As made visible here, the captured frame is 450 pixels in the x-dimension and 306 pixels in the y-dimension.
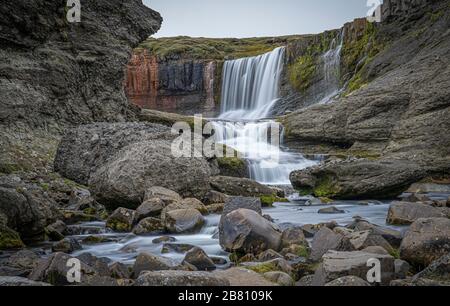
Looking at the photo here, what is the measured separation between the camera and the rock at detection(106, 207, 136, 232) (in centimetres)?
848

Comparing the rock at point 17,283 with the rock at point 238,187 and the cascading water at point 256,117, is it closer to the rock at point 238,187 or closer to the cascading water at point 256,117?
the rock at point 238,187

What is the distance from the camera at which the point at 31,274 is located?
5188 millimetres

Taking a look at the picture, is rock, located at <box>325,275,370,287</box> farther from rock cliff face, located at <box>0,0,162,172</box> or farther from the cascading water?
the cascading water

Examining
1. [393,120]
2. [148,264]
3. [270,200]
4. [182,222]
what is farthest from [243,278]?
[393,120]

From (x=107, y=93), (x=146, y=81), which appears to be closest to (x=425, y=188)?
(x=107, y=93)

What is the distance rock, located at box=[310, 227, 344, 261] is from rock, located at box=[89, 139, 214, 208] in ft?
15.0

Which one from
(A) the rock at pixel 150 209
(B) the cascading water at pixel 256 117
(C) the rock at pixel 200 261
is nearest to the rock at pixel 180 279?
(C) the rock at pixel 200 261

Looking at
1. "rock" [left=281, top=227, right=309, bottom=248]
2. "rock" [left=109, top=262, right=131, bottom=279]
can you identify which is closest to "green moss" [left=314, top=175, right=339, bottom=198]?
"rock" [left=281, top=227, right=309, bottom=248]

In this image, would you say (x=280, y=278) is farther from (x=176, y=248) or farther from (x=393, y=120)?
(x=393, y=120)

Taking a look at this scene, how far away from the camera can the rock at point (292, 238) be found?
21.7ft

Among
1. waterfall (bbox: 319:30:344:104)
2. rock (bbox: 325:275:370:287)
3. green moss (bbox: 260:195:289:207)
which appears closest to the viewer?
rock (bbox: 325:275:370:287)

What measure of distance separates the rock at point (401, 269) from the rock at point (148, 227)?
4346 mm

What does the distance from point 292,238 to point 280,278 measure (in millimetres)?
1750
